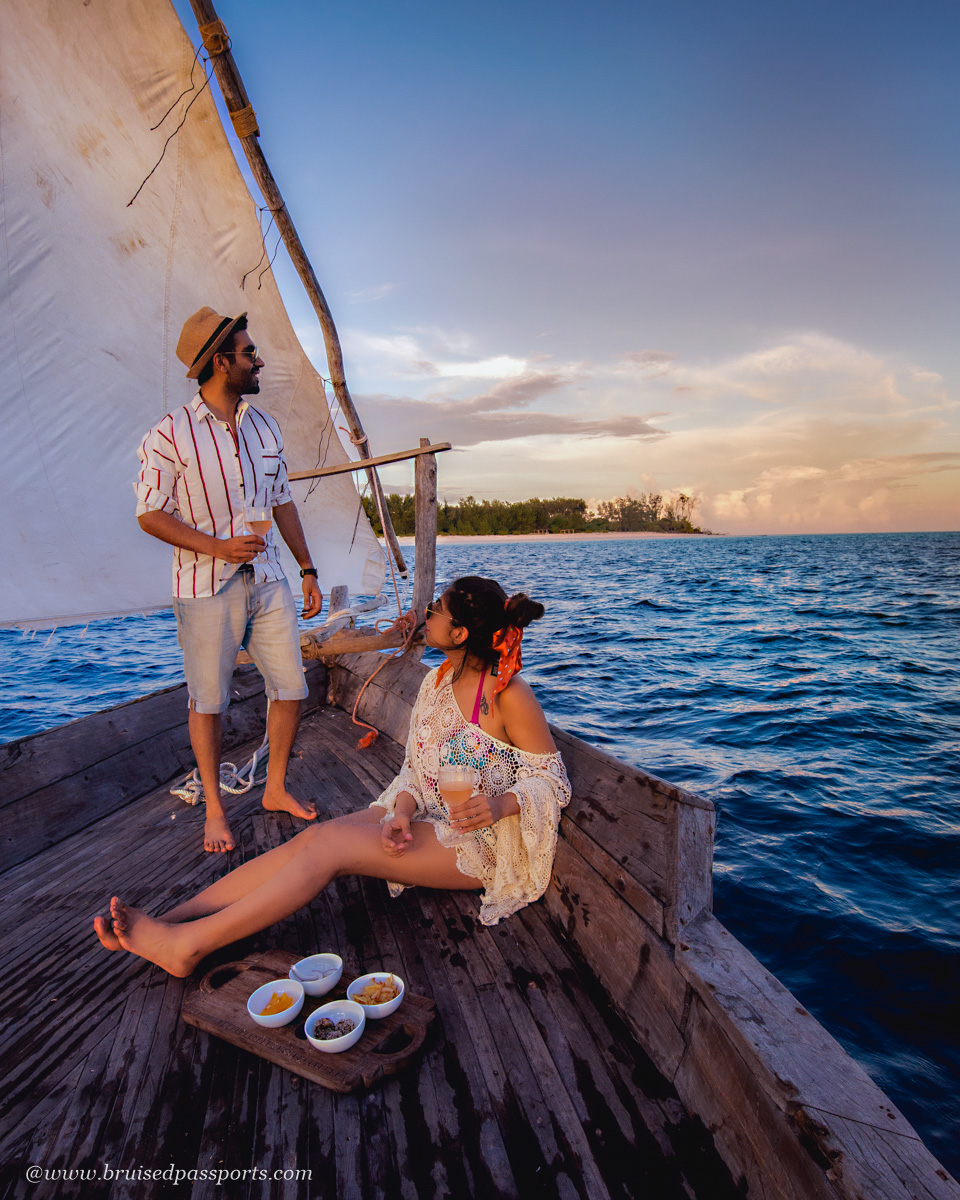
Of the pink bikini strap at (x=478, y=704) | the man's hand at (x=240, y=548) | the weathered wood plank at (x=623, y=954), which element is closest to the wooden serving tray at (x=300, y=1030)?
the weathered wood plank at (x=623, y=954)

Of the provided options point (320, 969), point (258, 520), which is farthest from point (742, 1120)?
point (258, 520)

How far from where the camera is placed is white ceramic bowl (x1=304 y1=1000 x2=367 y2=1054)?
1.86m

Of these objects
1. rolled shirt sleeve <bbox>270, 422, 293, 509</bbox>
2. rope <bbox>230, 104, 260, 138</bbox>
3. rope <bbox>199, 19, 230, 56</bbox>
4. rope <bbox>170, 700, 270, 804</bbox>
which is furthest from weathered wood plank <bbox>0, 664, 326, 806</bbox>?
rope <bbox>199, 19, 230, 56</bbox>

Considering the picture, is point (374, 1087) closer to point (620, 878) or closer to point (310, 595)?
point (620, 878)

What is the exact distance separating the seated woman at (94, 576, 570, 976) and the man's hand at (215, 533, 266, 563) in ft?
3.06

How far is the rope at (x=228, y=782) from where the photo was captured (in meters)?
3.84

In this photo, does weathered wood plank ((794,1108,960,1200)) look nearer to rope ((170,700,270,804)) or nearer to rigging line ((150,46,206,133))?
rope ((170,700,270,804))

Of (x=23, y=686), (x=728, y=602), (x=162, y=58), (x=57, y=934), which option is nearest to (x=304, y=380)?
(x=162, y=58)

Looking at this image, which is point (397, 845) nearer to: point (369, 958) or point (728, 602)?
point (369, 958)

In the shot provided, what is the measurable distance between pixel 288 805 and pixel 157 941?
1392mm

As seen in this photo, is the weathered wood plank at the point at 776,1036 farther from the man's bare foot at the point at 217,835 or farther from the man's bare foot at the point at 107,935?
the man's bare foot at the point at 217,835

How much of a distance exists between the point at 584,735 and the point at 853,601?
1870 cm

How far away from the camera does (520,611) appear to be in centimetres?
253

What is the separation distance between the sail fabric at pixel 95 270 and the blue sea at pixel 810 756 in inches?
187
